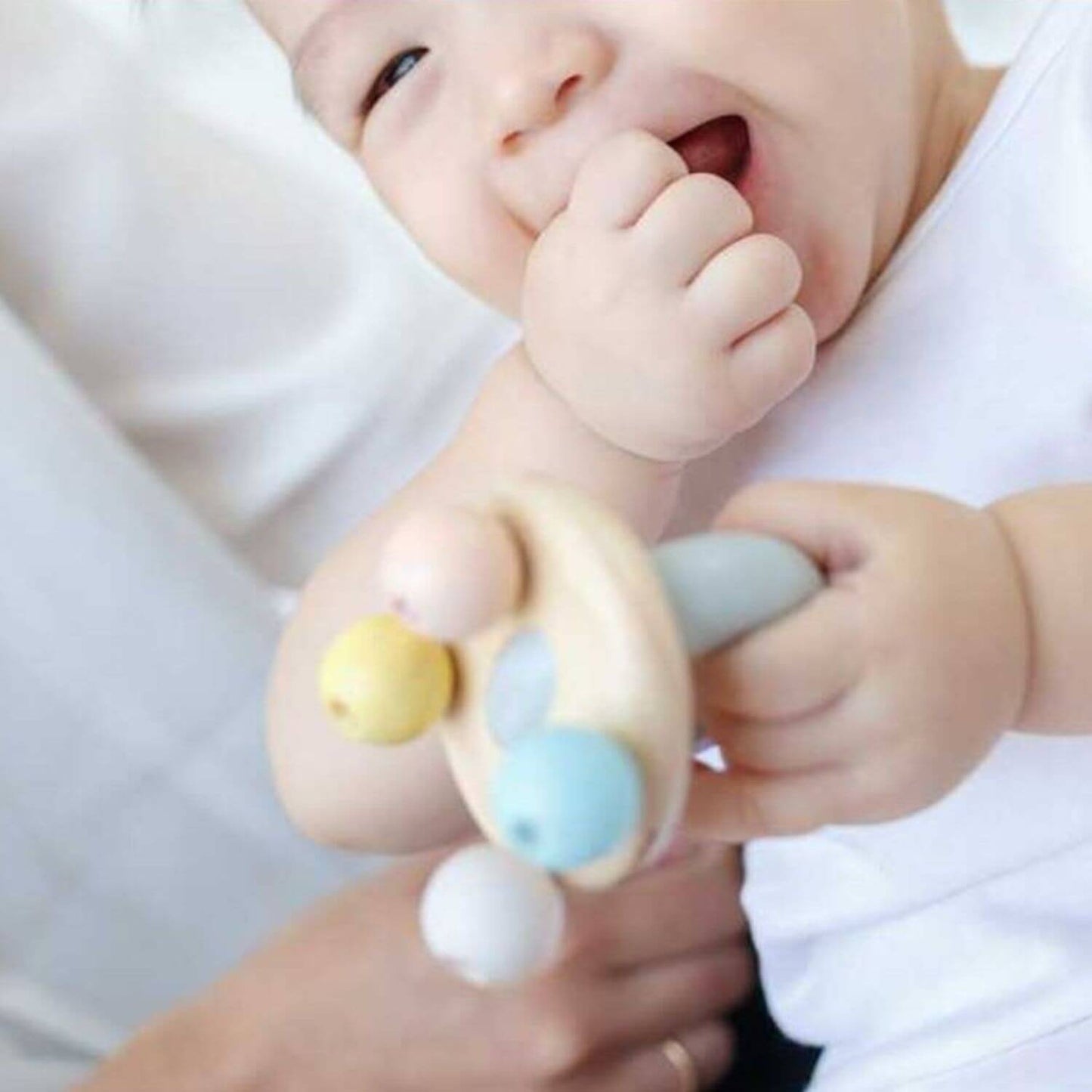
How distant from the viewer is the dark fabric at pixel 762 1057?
0.81 meters

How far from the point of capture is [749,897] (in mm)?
762

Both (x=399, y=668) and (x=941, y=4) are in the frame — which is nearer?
(x=399, y=668)

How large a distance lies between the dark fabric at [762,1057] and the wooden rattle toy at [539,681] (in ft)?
1.42

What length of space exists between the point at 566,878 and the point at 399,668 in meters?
0.06

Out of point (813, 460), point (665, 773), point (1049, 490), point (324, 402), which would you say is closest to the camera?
point (665, 773)

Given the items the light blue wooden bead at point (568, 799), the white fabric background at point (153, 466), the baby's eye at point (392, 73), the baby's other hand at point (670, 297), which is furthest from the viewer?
the white fabric background at point (153, 466)

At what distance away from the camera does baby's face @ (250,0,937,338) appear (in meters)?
0.61

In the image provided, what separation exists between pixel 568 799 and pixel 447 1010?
490mm

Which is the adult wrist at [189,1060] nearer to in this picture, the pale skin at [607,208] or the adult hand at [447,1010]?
the adult hand at [447,1010]

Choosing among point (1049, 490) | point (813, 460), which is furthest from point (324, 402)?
point (1049, 490)

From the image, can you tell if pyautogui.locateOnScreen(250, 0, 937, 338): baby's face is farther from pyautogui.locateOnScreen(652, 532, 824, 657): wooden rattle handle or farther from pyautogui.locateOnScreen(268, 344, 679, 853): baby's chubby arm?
pyautogui.locateOnScreen(652, 532, 824, 657): wooden rattle handle

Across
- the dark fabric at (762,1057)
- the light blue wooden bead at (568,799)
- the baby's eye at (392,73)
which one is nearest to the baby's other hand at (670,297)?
the baby's eye at (392,73)

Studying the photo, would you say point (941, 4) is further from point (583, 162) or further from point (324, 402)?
point (324, 402)

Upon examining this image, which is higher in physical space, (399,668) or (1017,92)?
(399,668)
